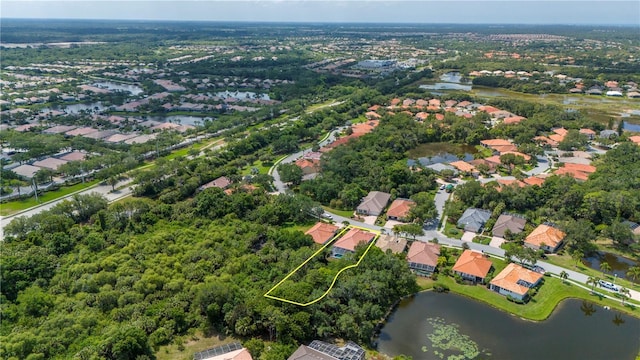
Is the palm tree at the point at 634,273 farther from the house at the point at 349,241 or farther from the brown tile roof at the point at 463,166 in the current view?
the brown tile roof at the point at 463,166

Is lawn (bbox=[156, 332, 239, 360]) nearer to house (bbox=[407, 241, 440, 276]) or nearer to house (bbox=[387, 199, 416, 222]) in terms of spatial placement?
house (bbox=[407, 241, 440, 276])

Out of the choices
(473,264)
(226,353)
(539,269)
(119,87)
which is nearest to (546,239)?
(539,269)

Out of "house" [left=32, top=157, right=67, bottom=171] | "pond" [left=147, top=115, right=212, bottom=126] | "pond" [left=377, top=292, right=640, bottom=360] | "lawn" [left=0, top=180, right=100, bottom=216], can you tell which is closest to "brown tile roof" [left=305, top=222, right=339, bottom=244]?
"pond" [left=377, top=292, right=640, bottom=360]

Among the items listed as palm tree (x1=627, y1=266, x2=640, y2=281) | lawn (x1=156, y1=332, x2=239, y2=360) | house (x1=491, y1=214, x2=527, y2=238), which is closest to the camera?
lawn (x1=156, y1=332, x2=239, y2=360)

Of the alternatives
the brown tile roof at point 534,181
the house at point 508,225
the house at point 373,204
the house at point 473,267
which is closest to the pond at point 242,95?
the house at point 373,204

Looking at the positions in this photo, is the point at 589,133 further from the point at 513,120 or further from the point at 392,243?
the point at 392,243
